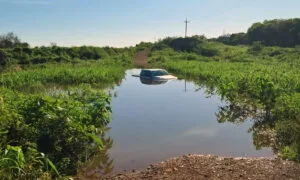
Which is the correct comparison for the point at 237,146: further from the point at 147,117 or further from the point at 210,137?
the point at 147,117

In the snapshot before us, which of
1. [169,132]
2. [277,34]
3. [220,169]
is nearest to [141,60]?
[277,34]

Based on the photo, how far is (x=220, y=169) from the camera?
20.2 ft

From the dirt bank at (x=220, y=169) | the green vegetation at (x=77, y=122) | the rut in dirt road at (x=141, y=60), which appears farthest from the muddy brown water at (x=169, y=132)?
the rut in dirt road at (x=141, y=60)

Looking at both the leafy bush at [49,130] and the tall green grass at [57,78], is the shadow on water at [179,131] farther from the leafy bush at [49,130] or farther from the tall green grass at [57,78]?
the tall green grass at [57,78]

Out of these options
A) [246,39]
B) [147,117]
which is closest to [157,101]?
[147,117]

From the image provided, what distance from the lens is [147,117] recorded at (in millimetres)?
11930

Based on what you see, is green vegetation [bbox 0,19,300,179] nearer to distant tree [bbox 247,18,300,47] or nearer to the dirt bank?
the dirt bank

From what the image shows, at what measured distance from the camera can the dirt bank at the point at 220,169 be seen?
229 inches

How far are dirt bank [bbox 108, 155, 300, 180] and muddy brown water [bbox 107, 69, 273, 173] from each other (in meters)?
0.89

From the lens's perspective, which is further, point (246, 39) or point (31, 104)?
point (246, 39)

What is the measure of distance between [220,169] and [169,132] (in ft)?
12.4

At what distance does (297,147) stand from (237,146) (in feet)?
5.91

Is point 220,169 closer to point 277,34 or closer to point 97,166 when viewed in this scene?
point 97,166

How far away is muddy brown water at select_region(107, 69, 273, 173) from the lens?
8.03m
